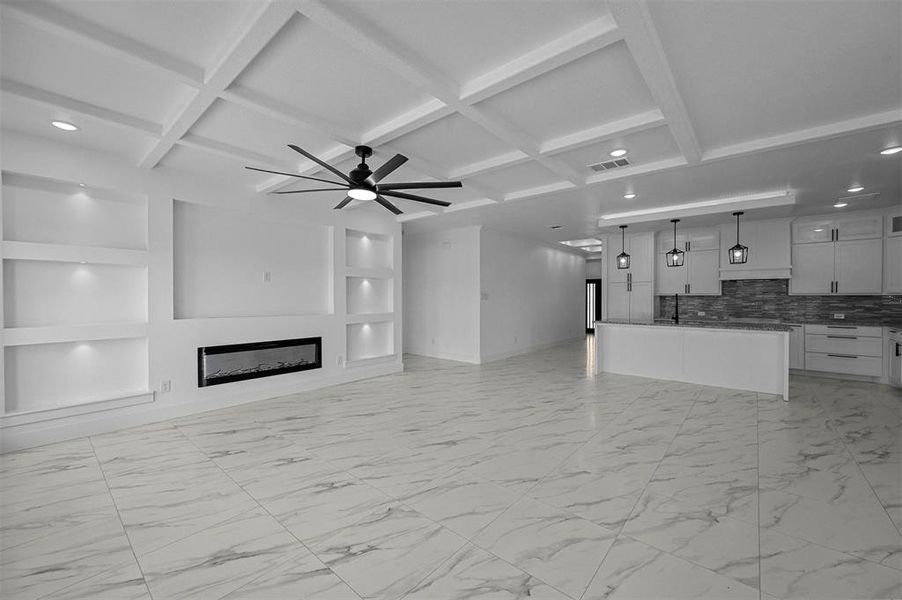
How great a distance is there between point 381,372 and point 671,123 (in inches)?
212

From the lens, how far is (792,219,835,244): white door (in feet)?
20.2

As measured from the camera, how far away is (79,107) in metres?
2.96

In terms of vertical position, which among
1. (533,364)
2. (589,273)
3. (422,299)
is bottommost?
(533,364)

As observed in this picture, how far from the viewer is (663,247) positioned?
754 centimetres

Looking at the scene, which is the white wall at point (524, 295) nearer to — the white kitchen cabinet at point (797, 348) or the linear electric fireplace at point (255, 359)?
the linear electric fireplace at point (255, 359)

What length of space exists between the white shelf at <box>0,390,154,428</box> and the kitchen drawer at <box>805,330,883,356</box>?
9546 millimetres

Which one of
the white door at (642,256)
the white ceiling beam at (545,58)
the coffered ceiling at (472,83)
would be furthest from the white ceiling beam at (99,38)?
the white door at (642,256)

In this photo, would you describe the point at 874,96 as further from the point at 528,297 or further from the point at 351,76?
the point at 528,297

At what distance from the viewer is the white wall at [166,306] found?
3.58 meters

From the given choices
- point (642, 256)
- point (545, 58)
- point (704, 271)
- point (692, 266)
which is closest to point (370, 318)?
point (545, 58)

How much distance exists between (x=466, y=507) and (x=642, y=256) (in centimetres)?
685

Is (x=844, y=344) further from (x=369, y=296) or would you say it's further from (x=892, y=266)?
(x=369, y=296)

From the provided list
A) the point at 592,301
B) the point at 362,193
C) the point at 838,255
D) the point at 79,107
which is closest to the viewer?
the point at 79,107

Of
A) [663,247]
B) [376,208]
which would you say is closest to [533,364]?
[663,247]
